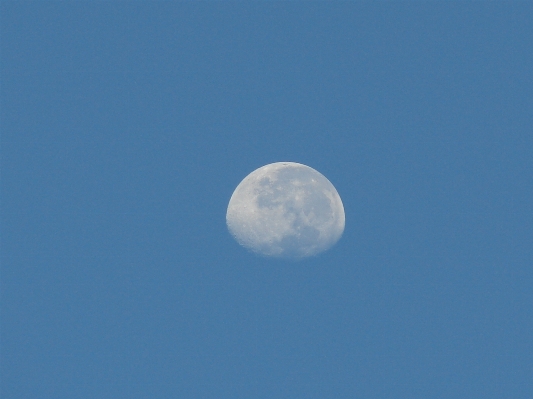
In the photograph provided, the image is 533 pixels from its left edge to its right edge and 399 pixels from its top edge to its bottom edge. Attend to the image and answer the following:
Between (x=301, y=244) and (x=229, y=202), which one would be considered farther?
(x=229, y=202)

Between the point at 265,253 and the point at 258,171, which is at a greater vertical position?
the point at 258,171

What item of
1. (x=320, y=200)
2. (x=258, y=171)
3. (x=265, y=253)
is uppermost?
(x=258, y=171)

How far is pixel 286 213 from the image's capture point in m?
40.6

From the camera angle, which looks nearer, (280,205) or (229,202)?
(280,205)

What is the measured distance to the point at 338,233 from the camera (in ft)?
142

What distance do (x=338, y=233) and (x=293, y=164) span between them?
4.58 meters

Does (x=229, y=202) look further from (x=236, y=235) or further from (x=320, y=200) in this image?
(x=320, y=200)

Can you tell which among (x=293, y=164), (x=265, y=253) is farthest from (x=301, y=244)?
(x=293, y=164)

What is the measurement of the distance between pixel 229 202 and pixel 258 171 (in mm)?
2401

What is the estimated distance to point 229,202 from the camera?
44.8m

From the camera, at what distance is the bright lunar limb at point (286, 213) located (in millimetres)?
40594

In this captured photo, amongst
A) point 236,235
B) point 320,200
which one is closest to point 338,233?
point 320,200

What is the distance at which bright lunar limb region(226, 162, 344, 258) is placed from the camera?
40594 millimetres

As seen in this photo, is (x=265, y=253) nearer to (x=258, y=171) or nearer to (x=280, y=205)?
(x=280, y=205)
